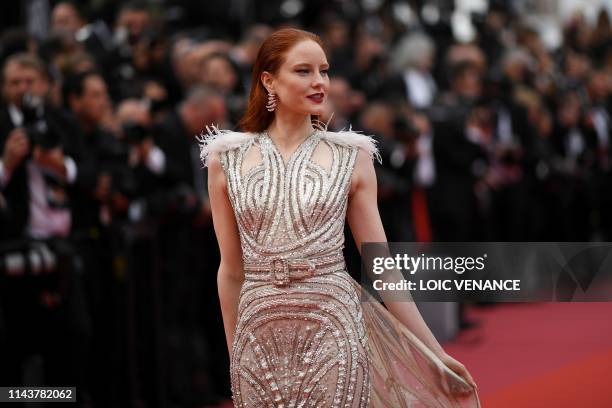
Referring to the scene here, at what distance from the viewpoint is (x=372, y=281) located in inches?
160

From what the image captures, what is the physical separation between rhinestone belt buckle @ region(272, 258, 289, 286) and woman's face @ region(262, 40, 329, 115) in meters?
0.49

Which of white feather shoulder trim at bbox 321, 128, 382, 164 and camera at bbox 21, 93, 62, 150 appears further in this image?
camera at bbox 21, 93, 62, 150

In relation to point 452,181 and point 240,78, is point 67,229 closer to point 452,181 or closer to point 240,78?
point 240,78

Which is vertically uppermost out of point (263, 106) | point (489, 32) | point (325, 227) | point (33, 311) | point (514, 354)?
point (489, 32)

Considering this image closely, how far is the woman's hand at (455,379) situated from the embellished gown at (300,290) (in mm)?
22

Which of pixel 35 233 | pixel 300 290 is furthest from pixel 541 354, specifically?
pixel 300 290

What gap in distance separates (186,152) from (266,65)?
11.1 feet

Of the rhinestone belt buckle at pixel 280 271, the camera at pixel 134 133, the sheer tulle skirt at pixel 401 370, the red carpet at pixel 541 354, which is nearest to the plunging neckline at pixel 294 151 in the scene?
the rhinestone belt buckle at pixel 280 271

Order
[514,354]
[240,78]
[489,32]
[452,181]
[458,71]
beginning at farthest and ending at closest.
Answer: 1. [489,32]
2. [458,71]
3. [452,181]
4. [240,78]
5. [514,354]

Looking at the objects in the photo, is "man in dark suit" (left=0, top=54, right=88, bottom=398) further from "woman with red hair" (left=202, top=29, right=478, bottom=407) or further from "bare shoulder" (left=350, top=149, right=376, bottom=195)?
"bare shoulder" (left=350, top=149, right=376, bottom=195)

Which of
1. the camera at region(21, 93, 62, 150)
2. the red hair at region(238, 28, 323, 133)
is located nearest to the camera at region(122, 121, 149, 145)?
the camera at region(21, 93, 62, 150)

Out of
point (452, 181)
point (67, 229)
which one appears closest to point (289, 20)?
point (452, 181)

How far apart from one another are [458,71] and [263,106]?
720cm

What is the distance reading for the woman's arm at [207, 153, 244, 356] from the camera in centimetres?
393
